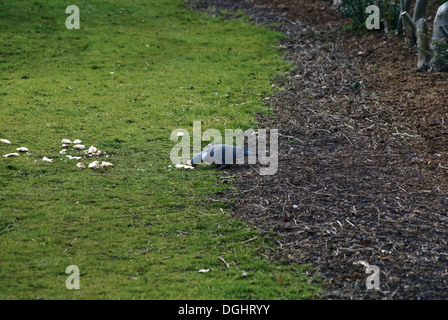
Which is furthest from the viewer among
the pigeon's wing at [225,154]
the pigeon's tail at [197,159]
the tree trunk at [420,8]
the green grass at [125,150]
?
the tree trunk at [420,8]

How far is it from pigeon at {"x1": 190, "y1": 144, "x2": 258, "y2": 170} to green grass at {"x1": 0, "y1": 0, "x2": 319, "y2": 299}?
0.12 metres

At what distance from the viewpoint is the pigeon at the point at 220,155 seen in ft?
19.5

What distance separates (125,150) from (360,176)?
120 inches

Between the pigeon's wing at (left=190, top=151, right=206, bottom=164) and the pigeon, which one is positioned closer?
the pigeon

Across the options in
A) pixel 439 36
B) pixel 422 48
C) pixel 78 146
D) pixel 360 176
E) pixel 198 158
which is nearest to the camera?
pixel 360 176

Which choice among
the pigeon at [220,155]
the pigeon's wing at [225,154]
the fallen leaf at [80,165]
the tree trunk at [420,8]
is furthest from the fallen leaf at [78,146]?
the tree trunk at [420,8]

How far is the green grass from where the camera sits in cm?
388

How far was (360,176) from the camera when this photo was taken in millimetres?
5457

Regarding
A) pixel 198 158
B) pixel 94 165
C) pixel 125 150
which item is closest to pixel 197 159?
pixel 198 158

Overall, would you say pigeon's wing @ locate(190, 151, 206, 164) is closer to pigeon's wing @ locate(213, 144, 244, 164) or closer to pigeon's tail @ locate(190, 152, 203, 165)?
pigeon's tail @ locate(190, 152, 203, 165)

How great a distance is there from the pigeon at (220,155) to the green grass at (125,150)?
124mm

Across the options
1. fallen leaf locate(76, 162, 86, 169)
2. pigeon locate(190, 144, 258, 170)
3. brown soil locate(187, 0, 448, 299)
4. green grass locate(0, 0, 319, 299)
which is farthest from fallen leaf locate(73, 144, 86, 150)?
brown soil locate(187, 0, 448, 299)

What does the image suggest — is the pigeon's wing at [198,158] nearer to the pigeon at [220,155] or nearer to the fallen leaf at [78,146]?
the pigeon at [220,155]

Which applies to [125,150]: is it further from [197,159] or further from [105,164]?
[197,159]
